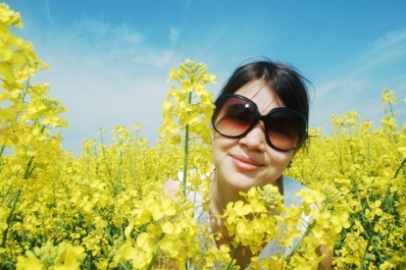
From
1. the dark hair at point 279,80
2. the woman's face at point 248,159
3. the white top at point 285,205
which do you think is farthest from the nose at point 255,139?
the white top at point 285,205

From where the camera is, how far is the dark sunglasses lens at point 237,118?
7.18 feet

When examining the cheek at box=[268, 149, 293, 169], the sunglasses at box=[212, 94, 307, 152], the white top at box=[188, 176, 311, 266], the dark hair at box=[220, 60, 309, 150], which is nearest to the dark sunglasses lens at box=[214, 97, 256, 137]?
the sunglasses at box=[212, 94, 307, 152]

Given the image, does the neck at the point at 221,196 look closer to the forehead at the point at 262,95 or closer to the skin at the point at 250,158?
the skin at the point at 250,158

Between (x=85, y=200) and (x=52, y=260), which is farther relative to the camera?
(x=85, y=200)

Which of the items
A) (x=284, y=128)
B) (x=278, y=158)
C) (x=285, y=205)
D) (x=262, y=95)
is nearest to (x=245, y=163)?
(x=278, y=158)

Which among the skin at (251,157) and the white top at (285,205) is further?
the white top at (285,205)

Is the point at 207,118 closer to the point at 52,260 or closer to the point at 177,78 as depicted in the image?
the point at 177,78

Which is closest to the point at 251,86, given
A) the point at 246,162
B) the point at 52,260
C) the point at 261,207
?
the point at 246,162

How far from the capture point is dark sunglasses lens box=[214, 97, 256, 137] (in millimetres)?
2188

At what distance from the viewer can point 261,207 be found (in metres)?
1.38

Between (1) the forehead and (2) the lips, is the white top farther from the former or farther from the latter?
(1) the forehead

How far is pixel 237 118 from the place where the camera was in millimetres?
2197

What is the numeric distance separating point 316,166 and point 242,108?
15.1 feet

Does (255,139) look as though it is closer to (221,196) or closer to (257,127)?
(257,127)
